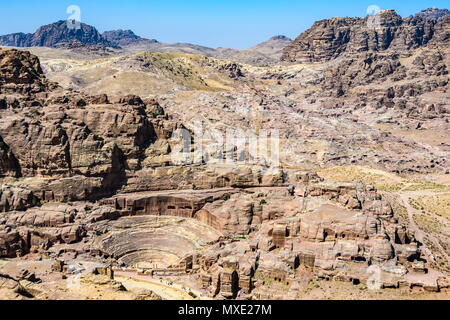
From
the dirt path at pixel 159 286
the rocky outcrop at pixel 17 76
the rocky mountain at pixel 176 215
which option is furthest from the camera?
the rocky outcrop at pixel 17 76

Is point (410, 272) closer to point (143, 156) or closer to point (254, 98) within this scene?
point (143, 156)

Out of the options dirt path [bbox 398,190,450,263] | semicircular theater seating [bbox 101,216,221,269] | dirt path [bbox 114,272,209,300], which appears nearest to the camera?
dirt path [bbox 114,272,209,300]

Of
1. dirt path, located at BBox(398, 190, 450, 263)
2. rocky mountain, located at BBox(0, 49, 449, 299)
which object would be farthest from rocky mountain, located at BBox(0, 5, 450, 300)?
dirt path, located at BBox(398, 190, 450, 263)

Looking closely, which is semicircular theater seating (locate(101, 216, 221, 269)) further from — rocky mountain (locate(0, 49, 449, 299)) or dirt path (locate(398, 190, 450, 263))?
dirt path (locate(398, 190, 450, 263))

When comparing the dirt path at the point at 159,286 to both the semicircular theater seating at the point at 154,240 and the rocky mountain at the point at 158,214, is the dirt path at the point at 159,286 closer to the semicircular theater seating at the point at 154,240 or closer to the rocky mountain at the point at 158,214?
the rocky mountain at the point at 158,214

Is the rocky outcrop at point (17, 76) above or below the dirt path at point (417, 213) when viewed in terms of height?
above

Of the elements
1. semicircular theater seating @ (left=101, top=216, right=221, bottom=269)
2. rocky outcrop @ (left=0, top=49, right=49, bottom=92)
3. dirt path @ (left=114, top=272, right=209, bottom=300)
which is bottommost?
dirt path @ (left=114, top=272, right=209, bottom=300)

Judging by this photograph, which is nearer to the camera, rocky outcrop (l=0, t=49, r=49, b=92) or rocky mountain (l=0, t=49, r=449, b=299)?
rocky mountain (l=0, t=49, r=449, b=299)

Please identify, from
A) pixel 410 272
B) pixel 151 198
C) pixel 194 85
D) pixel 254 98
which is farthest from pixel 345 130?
pixel 410 272

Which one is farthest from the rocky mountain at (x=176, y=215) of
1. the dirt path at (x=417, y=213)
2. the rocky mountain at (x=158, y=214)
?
the dirt path at (x=417, y=213)

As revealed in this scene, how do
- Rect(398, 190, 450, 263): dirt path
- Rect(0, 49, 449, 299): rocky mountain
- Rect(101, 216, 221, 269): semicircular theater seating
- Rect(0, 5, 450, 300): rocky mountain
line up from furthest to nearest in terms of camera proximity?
Rect(101, 216, 221, 269): semicircular theater seating, Rect(398, 190, 450, 263): dirt path, Rect(0, 49, 449, 299): rocky mountain, Rect(0, 5, 450, 300): rocky mountain

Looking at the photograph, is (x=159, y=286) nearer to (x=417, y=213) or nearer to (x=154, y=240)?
(x=154, y=240)

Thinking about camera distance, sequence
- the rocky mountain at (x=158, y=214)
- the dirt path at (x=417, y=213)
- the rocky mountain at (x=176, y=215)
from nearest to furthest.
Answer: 1. the rocky mountain at (x=176, y=215)
2. the rocky mountain at (x=158, y=214)
3. the dirt path at (x=417, y=213)

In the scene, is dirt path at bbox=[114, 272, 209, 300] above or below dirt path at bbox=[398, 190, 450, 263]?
below
